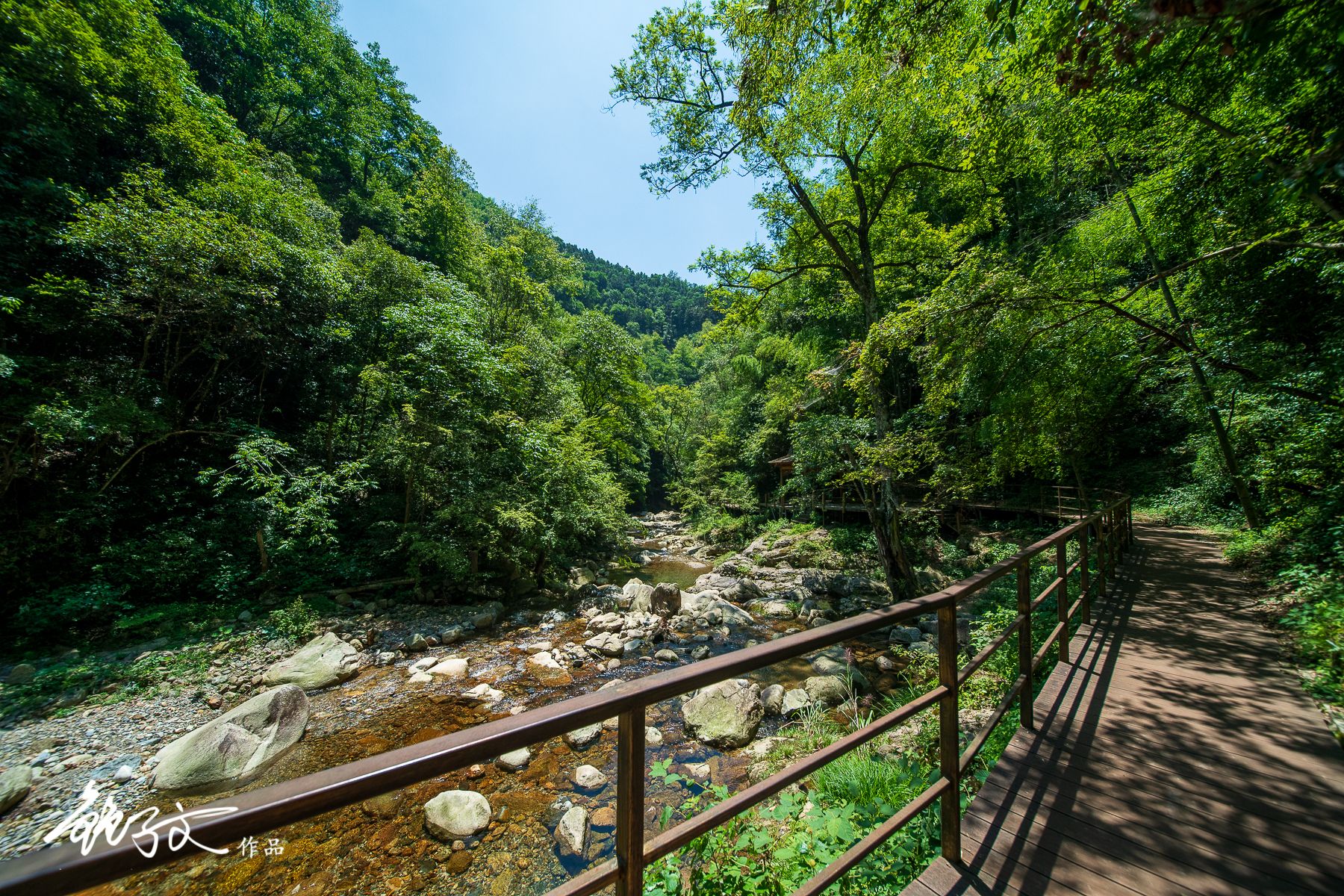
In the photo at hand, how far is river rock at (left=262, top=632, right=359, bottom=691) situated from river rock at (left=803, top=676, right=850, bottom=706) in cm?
712

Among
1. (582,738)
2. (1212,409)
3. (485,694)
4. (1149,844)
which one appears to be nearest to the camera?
(1149,844)

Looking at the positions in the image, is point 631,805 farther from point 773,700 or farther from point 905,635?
point 905,635

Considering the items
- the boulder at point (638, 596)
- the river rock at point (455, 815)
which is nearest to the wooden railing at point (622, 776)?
the river rock at point (455, 815)

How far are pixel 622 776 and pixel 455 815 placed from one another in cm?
456

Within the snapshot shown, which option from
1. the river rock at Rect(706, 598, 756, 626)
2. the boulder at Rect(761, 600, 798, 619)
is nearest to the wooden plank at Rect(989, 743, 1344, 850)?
the river rock at Rect(706, 598, 756, 626)

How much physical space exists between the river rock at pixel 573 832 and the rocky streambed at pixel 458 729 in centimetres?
1

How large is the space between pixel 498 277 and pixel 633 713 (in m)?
18.2

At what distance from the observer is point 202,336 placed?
930cm

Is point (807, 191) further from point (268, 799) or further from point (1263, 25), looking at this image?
point (268, 799)

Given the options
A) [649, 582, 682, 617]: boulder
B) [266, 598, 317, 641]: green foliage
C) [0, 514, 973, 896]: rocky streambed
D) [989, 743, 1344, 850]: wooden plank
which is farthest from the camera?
[649, 582, 682, 617]: boulder

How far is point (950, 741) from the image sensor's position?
1.96 meters

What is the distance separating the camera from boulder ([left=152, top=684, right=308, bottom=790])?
4801mm

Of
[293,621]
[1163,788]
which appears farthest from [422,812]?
[1163,788]

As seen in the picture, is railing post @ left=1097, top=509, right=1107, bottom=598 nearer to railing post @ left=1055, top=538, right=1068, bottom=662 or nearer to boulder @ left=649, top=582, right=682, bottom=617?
railing post @ left=1055, top=538, right=1068, bottom=662
